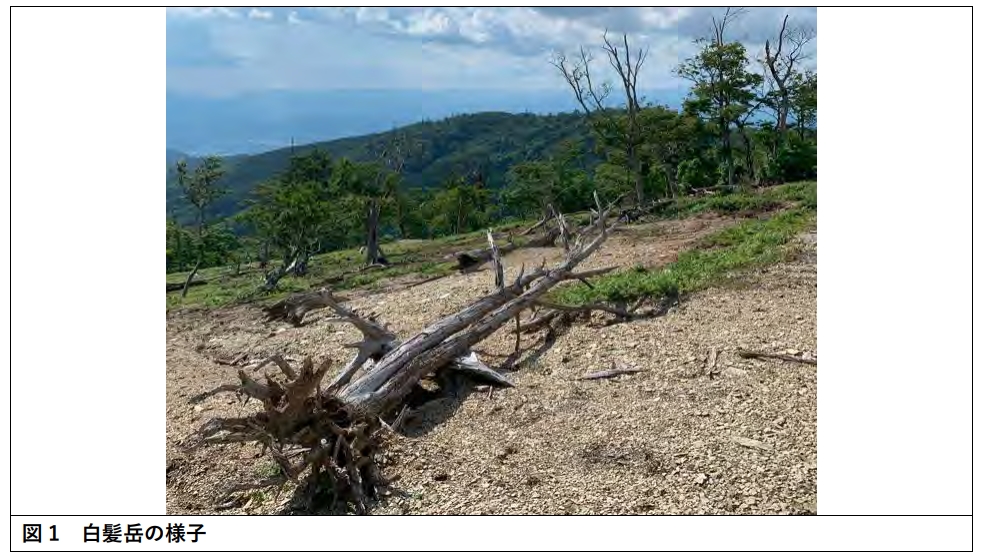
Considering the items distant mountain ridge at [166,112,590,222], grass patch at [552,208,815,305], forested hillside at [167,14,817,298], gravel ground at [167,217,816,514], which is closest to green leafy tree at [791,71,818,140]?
forested hillside at [167,14,817,298]

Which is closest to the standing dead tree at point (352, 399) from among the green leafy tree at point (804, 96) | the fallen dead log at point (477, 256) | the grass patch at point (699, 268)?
the grass patch at point (699, 268)

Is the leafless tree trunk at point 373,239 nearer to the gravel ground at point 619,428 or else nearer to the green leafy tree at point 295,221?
the green leafy tree at point 295,221

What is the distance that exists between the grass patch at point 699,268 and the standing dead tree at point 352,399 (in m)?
1.45

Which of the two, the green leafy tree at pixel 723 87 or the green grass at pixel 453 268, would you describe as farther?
the green leafy tree at pixel 723 87

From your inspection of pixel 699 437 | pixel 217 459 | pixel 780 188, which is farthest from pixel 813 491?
pixel 780 188

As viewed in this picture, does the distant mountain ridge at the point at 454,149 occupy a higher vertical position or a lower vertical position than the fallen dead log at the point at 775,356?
higher

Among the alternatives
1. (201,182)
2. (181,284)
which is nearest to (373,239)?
(181,284)

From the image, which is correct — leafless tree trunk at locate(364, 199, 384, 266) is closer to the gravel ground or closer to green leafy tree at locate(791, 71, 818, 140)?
the gravel ground

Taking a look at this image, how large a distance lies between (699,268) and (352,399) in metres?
6.75

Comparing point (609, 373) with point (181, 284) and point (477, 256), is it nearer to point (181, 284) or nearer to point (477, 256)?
point (477, 256)

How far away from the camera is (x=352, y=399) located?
24.4ft

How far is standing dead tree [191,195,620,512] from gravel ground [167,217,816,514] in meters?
0.31

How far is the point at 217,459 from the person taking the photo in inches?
308

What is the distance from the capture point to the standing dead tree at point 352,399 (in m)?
6.16
